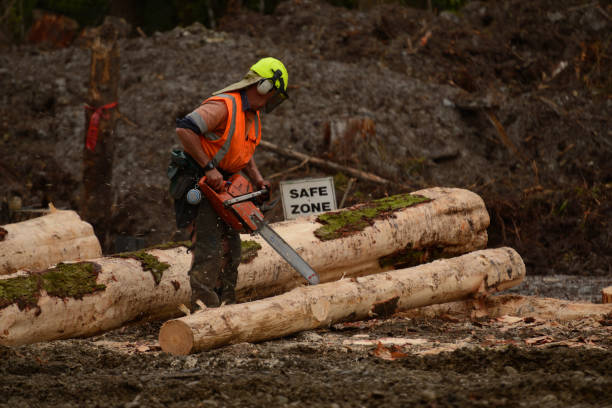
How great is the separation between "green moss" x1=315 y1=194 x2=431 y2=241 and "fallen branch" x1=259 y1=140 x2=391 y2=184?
3.30 metres

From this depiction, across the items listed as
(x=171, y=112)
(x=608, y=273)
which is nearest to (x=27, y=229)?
(x=171, y=112)

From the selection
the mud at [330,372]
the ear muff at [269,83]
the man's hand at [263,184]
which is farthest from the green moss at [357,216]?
the ear muff at [269,83]

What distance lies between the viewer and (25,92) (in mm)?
13266

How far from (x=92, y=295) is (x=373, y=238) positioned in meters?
2.60

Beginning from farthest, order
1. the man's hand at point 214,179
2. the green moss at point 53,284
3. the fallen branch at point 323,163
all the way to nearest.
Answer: the fallen branch at point 323,163
the man's hand at point 214,179
the green moss at point 53,284

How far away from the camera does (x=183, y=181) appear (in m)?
5.41

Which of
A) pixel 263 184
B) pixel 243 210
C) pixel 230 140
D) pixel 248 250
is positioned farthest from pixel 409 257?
pixel 230 140

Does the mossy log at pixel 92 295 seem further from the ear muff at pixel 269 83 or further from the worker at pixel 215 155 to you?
the ear muff at pixel 269 83

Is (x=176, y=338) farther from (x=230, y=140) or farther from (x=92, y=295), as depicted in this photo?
(x=230, y=140)

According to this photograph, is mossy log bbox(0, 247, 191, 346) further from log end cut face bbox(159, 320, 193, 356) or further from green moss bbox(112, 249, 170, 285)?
log end cut face bbox(159, 320, 193, 356)

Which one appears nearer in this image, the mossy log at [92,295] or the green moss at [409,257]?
the mossy log at [92,295]

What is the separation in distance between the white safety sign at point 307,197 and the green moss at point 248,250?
1078 millimetres

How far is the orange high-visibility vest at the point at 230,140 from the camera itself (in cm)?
536

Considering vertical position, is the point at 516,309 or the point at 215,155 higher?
the point at 215,155
